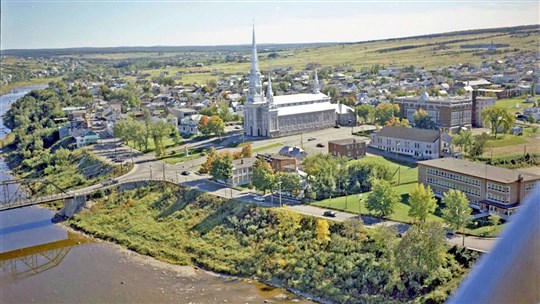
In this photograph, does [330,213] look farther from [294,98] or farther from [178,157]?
[294,98]

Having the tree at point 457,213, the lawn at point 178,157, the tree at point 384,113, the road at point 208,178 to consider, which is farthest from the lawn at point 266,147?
the tree at point 457,213

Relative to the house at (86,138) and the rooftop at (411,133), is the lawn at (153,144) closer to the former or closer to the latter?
Result: the house at (86,138)

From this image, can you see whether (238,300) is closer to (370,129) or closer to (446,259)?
(446,259)

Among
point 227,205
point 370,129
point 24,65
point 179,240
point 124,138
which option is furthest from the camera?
point 24,65

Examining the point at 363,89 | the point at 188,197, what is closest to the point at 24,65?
the point at 363,89

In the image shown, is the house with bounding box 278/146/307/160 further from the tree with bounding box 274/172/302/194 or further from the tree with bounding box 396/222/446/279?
the tree with bounding box 396/222/446/279

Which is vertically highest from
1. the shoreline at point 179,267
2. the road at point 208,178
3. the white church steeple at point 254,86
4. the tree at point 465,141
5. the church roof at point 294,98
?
the white church steeple at point 254,86
